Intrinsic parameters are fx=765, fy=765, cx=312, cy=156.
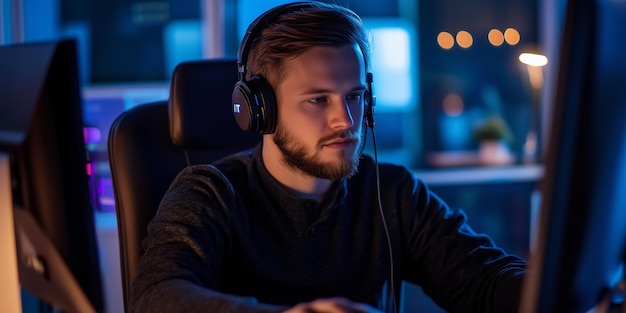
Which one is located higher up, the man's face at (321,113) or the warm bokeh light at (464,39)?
the man's face at (321,113)

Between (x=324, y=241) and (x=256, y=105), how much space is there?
0.27m

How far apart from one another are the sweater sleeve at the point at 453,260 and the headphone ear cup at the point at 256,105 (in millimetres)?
312

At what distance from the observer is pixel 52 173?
803 mm

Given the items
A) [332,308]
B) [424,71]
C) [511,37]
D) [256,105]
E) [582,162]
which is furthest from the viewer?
[511,37]

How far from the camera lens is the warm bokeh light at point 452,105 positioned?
356 cm

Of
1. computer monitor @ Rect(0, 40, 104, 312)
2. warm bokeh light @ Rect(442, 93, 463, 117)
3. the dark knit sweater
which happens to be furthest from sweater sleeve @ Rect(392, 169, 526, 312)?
warm bokeh light @ Rect(442, 93, 463, 117)

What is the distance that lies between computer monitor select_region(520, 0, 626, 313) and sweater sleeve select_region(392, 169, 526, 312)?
46cm

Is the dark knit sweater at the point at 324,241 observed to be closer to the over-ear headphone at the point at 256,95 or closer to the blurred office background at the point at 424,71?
the over-ear headphone at the point at 256,95

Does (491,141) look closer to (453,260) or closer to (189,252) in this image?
(453,260)

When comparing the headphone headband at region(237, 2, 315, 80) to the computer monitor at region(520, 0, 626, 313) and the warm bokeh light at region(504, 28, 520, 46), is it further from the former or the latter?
the warm bokeh light at region(504, 28, 520, 46)

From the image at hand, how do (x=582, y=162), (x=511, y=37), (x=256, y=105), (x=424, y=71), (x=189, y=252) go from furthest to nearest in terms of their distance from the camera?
(x=511, y=37), (x=424, y=71), (x=256, y=105), (x=189, y=252), (x=582, y=162)

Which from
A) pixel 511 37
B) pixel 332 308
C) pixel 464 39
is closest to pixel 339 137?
pixel 332 308

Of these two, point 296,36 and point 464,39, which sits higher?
point 296,36

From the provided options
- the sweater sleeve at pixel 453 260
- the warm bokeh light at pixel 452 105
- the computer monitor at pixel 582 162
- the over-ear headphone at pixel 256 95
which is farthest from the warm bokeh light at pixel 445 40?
the computer monitor at pixel 582 162
